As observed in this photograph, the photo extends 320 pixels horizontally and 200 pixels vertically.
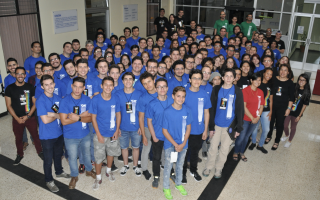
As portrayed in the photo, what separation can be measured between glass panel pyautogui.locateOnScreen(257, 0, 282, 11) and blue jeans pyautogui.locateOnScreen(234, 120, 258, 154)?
873cm

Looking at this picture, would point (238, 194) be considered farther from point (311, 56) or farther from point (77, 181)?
point (311, 56)

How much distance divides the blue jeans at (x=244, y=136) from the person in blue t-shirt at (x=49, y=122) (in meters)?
3.02

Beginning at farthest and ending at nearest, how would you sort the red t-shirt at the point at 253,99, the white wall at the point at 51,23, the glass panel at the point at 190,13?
1. the glass panel at the point at 190,13
2. the white wall at the point at 51,23
3. the red t-shirt at the point at 253,99

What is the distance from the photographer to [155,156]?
386 cm

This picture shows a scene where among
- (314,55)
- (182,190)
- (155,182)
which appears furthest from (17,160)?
(314,55)

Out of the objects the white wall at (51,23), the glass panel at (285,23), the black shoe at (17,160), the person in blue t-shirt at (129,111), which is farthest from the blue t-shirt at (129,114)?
the glass panel at (285,23)

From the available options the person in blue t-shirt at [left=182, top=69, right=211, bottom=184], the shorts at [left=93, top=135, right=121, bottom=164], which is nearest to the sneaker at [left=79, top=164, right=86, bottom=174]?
the shorts at [left=93, top=135, right=121, bottom=164]

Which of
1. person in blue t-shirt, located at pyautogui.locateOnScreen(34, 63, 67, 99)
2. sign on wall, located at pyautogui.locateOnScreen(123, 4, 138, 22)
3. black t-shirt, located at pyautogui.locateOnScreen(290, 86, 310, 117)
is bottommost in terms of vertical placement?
black t-shirt, located at pyautogui.locateOnScreen(290, 86, 310, 117)

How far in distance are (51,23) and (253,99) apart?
5.91m

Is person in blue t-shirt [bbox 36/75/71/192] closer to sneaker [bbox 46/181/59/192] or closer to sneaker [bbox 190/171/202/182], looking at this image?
sneaker [bbox 46/181/59/192]

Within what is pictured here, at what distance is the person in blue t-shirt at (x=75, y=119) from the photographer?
3533mm

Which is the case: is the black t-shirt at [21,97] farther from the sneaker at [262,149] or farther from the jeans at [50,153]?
the sneaker at [262,149]

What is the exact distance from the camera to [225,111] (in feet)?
13.0

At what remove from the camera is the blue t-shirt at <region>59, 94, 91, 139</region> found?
355 cm
